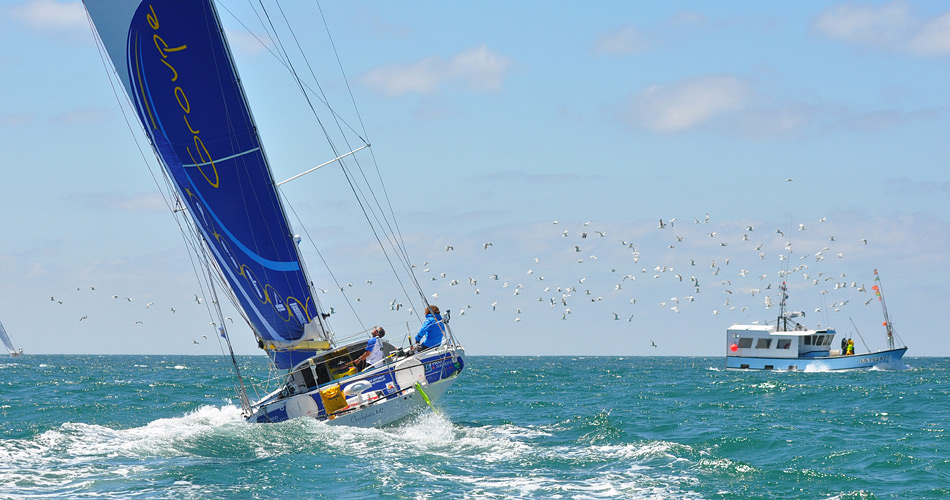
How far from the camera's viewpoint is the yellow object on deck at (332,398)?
23.7 metres

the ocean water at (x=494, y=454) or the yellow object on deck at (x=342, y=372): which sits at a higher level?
the yellow object on deck at (x=342, y=372)

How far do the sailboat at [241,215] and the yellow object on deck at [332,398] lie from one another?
26 millimetres

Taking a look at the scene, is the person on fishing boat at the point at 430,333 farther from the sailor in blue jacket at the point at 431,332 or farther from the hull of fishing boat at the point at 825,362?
the hull of fishing boat at the point at 825,362

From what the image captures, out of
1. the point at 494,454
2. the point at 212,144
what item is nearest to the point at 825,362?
Answer: the point at 494,454

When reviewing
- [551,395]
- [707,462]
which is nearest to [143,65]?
[707,462]

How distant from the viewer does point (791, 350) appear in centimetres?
7100

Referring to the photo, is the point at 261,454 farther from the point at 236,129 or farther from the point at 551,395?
the point at 551,395

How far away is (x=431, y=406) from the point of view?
24.3 m

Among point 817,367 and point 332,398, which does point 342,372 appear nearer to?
point 332,398

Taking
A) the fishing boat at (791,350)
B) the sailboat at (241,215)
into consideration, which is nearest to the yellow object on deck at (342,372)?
the sailboat at (241,215)

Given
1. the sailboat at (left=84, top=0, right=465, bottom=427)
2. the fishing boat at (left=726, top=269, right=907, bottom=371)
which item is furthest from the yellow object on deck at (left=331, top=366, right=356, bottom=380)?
the fishing boat at (left=726, top=269, right=907, bottom=371)

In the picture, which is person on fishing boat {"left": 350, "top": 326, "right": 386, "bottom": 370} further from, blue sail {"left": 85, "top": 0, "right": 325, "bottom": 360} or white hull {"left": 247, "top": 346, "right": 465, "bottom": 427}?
blue sail {"left": 85, "top": 0, "right": 325, "bottom": 360}

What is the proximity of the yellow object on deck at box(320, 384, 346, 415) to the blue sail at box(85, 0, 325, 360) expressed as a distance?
2965 millimetres

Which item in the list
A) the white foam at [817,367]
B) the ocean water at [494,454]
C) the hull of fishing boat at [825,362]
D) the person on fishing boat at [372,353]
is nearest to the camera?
the ocean water at [494,454]
